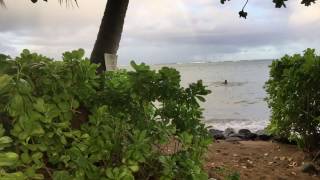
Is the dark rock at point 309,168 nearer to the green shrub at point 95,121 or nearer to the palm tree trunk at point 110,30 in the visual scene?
the palm tree trunk at point 110,30

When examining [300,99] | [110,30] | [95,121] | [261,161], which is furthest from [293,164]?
[95,121]

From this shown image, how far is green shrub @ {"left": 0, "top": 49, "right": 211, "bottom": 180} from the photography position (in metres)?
2.29

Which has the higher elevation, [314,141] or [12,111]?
[12,111]

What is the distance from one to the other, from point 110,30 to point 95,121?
284cm

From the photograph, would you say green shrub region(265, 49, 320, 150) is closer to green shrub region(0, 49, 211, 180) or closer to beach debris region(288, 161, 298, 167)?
beach debris region(288, 161, 298, 167)

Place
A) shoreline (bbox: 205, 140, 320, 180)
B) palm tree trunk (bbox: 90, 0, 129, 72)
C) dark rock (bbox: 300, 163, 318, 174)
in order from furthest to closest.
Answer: dark rock (bbox: 300, 163, 318, 174) < shoreline (bbox: 205, 140, 320, 180) < palm tree trunk (bbox: 90, 0, 129, 72)

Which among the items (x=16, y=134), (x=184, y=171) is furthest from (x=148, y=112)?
(x=16, y=134)

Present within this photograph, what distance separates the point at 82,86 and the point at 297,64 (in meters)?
6.39

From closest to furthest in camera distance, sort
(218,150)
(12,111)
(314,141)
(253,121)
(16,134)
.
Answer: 1. (12,111)
2. (16,134)
3. (314,141)
4. (218,150)
5. (253,121)

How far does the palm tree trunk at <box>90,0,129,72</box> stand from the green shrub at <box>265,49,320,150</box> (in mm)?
3851

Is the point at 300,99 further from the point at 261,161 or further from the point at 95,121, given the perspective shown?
the point at 95,121

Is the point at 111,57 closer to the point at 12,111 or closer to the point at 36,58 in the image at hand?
the point at 36,58

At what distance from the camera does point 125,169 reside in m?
2.64

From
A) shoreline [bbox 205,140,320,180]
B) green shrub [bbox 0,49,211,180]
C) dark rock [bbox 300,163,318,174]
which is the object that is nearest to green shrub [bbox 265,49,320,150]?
shoreline [bbox 205,140,320,180]
